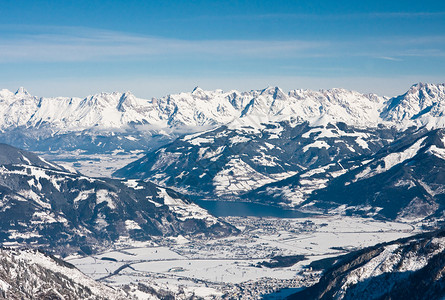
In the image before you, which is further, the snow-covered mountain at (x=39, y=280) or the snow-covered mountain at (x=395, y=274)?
the snow-covered mountain at (x=39, y=280)

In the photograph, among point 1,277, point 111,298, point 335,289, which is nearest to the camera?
point 1,277

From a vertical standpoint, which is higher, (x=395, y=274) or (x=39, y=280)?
(x=395, y=274)

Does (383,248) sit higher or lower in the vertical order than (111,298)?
higher

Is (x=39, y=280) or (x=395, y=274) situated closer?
(x=395, y=274)

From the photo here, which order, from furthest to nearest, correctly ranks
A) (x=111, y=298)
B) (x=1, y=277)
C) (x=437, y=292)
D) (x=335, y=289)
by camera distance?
(x=111, y=298)
(x=335, y=289)
(x=1, y=277)
(x=437, y=292)

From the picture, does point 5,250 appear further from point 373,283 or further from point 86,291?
point 373,283

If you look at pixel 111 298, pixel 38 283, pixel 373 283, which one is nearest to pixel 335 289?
pixel 373 283

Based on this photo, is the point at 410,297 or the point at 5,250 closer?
the point at 410,297

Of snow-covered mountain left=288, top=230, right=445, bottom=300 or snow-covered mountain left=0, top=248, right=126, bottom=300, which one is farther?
snow-covered mountain left=0, top=248, right=126, bottom=300
